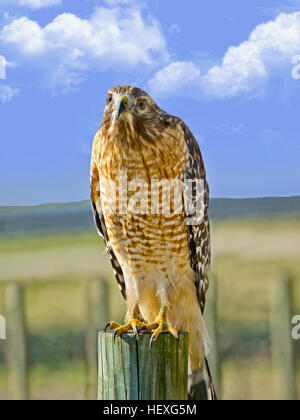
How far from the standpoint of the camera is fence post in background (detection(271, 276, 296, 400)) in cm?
527

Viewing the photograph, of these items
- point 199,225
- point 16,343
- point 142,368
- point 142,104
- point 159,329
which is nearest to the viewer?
point 142,368

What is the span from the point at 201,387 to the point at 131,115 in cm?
153

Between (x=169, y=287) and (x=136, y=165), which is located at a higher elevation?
(x=136, y=165)

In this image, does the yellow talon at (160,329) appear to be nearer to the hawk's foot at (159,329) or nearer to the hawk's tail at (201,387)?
the hawk's foot at (159,329)

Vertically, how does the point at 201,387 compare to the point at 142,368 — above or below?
below

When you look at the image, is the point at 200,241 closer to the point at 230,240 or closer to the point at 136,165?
the point at 136,165

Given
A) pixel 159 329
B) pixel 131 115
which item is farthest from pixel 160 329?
pixel 131 115

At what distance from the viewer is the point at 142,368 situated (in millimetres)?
2297

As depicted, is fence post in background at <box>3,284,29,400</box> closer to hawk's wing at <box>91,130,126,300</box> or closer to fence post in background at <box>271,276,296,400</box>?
fence post in background at <box>271,276,296,400</box>

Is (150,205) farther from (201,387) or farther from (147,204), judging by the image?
(201,387)

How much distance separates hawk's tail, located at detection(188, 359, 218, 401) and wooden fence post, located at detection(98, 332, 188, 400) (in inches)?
28.5

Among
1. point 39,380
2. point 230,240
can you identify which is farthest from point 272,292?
point 39,380

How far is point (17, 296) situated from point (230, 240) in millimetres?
2438
